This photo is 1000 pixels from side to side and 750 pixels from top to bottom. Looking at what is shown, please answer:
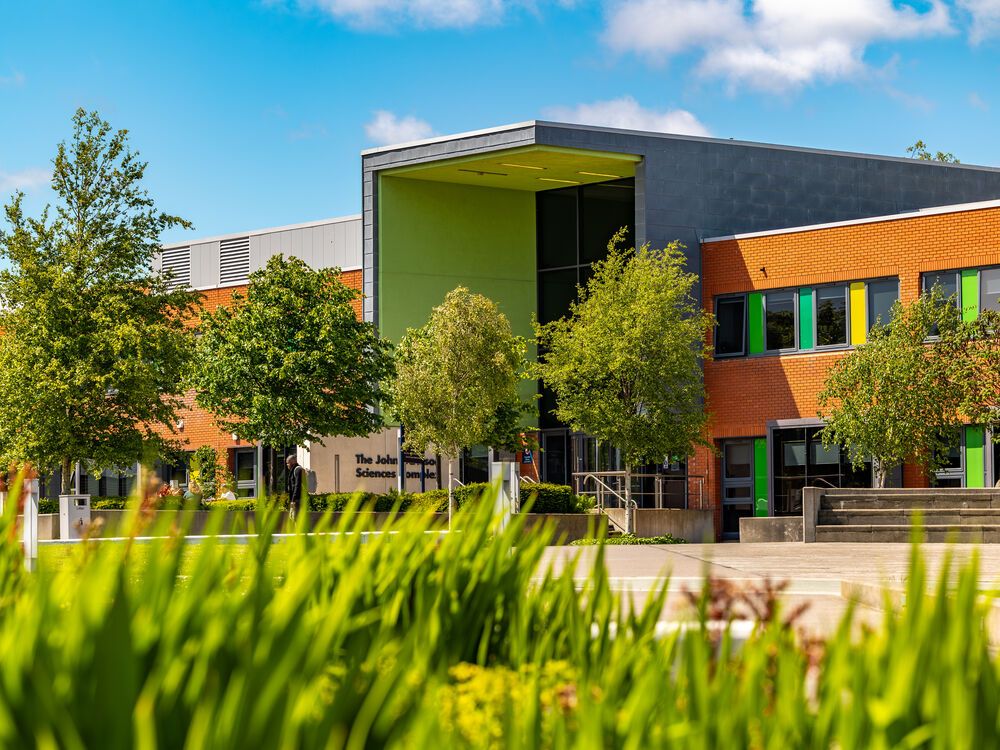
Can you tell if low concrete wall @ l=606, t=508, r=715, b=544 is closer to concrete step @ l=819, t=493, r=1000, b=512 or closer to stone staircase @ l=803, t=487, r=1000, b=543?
concrete step @ l=819, t=493, r=1000, b=512

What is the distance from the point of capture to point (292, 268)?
116ft

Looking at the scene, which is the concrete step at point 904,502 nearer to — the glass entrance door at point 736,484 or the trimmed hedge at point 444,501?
the trimmed hedge at point 444,501

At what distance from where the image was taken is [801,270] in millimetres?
36281

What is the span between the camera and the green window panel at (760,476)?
36.7 metres

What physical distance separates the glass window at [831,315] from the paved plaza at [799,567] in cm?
1172

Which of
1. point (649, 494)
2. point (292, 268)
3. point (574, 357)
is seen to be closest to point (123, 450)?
point (292, 268)

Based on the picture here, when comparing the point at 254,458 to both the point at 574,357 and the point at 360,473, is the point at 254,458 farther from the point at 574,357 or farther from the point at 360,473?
the point at 574,357

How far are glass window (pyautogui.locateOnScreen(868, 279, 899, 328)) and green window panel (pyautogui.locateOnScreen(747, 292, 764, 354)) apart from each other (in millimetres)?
2827

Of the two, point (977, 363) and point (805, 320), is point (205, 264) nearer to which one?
point (805, 320)

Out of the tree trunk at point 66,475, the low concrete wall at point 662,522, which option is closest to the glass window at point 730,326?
the low concrete wall at point 662,522

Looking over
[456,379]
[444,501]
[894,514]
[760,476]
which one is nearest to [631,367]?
[456,379]

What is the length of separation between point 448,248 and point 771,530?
18.4 meters

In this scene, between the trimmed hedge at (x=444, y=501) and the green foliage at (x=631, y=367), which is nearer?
the trimmed hedge at (x=444, y=501)

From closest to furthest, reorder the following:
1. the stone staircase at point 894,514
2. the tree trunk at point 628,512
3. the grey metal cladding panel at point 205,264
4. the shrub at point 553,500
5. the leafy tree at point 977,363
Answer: the stone staircase at point 894,514 → the leafy tree at point 977,363 → the shrub at point 553,500 → the tree trunk at point 628,512 → the grey metal cladding panel at point 205,264
